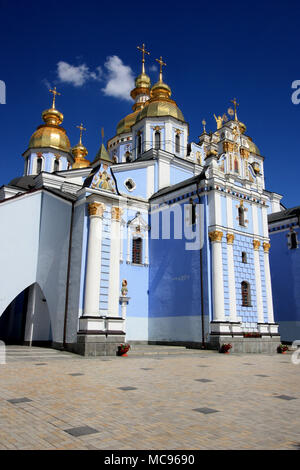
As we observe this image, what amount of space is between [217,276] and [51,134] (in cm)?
2092

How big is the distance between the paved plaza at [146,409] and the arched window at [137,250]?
11326 millimetres

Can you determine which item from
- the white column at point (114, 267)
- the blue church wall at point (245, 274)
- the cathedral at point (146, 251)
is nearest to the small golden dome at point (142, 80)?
the cathedral at point (146, 251)

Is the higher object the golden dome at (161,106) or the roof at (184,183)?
the golden dome at (161,106)

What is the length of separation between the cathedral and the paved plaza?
5.66 m

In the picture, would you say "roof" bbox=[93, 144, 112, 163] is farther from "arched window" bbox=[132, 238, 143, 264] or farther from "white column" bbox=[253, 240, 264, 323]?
"white column" bbox=[253, 240, 264, 323]

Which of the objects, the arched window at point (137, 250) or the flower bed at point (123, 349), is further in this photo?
the arched window at point (137, 250)

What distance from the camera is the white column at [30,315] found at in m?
16.1

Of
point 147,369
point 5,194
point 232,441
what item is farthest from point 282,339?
point 232,441

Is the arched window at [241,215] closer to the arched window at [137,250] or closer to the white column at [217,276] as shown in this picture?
the white column at [217,276]

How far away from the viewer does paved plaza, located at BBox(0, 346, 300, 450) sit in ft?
13.1

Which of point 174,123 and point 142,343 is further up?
point 174,123

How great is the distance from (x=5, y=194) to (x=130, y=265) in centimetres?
901

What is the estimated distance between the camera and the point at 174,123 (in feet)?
86.3
